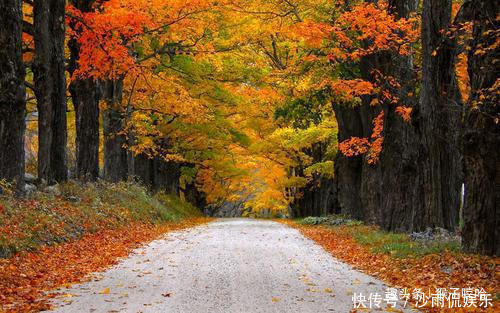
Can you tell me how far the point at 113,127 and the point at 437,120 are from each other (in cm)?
1428

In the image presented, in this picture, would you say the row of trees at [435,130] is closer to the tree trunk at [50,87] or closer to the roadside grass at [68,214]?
the roadside grass at [68,214]

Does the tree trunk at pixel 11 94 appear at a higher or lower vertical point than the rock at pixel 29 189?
higher

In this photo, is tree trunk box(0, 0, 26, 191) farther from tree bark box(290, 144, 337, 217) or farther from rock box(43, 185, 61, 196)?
tree bark box(290, 144, 337, 217)

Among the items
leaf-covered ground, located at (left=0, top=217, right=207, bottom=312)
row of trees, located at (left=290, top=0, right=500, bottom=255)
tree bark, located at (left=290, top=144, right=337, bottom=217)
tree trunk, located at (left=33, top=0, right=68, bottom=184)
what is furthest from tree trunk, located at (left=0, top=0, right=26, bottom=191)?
tree bark, located at (left=290, top=144, right=337, bottom=217)

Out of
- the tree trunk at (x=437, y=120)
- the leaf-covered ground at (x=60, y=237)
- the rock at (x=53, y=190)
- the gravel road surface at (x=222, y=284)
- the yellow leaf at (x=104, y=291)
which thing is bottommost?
the gravel road surface at (x=222, y=284)

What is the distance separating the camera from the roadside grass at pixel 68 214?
11.6 m

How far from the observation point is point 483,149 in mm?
10508

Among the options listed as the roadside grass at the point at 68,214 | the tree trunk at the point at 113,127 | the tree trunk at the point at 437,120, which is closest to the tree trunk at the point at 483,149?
the tree trunk at the point at 437,120

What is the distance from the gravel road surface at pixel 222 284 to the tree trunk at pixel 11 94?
12.3 ft

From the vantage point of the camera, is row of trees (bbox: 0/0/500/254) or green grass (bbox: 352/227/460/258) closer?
green grass (bbox: 352/227/460/258)

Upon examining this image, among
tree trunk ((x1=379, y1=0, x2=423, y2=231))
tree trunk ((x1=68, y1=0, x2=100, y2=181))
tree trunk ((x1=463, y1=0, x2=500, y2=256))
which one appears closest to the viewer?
tree trunk ((x1=463, y1=0, x2=500, y2=256))

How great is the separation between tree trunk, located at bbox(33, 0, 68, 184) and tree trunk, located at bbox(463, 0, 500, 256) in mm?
11999

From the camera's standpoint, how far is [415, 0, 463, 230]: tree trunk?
1404cm

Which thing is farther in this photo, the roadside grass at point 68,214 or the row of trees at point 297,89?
the row of trees at point 297,89
